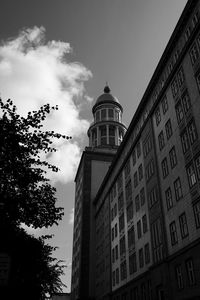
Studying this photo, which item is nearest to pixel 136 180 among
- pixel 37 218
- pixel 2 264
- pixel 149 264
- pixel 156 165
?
pixel 156 165

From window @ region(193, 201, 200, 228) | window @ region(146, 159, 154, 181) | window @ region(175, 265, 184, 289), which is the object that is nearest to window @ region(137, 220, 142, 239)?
window @ region(146, 159, 154, 181)

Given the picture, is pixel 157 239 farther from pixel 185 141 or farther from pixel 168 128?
pixel 168 128

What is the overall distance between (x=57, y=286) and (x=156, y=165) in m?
18.2

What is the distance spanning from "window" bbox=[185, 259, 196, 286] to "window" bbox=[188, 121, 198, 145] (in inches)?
434

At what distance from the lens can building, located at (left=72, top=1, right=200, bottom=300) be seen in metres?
29.8

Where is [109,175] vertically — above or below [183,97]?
above

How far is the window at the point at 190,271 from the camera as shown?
27.5m

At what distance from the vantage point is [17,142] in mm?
16938

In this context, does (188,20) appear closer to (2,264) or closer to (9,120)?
(9,120)

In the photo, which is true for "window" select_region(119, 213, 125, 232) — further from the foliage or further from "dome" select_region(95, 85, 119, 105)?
"dome" select_region(95, 85, 119, 105)

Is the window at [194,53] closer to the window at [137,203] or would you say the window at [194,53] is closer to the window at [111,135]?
the window at [137,203]

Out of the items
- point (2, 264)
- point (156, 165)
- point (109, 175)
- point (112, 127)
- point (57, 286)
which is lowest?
point (2, 264)

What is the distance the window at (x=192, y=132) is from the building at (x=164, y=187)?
0.11 meters

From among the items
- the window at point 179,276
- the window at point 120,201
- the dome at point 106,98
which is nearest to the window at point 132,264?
the window at point 120,201
